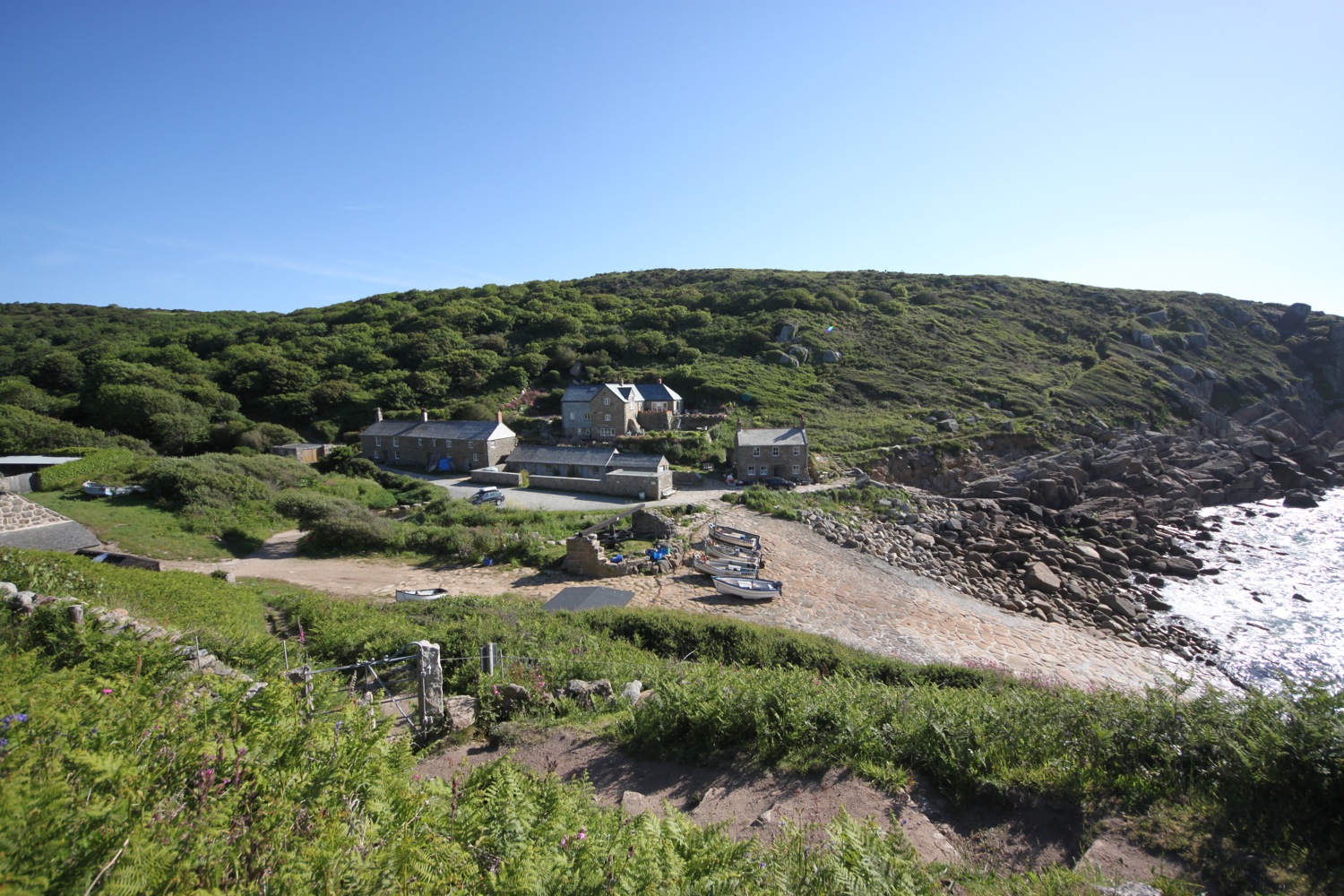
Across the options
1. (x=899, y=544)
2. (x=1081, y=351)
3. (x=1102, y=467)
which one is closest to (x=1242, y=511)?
(x=1102, y=467)

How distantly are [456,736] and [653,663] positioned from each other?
4875 mm

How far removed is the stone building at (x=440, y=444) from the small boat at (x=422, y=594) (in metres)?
25.8

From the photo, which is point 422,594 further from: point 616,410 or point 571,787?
point 616,410

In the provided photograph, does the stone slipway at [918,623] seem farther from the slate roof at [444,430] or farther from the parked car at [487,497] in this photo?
the slate roof at [444,430]

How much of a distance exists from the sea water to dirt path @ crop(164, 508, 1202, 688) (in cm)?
386

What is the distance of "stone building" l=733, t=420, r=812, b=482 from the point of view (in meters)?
40.2

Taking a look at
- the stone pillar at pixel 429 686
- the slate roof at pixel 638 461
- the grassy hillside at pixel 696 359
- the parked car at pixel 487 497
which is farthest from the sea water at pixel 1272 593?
the parked car at pixel 487 497

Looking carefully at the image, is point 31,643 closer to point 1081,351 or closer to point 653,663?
point 653,663

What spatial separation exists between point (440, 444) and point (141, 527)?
21.7 m

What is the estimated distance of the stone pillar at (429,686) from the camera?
897 centimetres

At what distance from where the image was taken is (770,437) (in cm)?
4072

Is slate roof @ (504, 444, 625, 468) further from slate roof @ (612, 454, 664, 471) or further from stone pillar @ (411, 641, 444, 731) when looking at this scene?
stone pillar @ (411, 641, 444, 731)

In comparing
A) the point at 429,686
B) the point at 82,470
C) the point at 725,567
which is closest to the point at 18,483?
the point at 82,470

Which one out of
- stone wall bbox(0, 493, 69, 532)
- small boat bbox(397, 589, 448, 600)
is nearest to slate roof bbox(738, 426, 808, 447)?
small boat bbox(397, 589, 448, 600)
